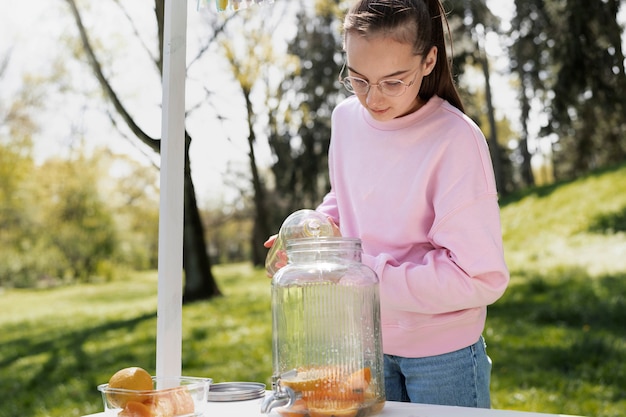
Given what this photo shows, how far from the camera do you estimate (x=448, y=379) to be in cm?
120

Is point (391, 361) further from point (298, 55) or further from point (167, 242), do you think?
point (298, 55)

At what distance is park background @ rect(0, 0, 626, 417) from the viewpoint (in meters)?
4.96

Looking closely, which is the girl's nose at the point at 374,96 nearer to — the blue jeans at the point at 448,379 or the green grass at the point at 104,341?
the blue jeans at the point at 448,379


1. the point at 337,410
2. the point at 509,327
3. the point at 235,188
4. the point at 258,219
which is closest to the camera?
the point at 337,410

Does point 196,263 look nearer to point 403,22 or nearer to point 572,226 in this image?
point 572,226

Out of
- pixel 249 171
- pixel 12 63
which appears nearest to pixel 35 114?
pixel 12 63

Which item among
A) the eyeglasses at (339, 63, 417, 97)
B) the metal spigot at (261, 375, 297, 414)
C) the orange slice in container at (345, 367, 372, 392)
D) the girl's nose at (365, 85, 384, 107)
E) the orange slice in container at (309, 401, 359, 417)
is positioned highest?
the eyeglasses at (339, 63, 417, 97)

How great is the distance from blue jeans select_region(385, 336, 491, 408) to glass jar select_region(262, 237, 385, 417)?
22cm

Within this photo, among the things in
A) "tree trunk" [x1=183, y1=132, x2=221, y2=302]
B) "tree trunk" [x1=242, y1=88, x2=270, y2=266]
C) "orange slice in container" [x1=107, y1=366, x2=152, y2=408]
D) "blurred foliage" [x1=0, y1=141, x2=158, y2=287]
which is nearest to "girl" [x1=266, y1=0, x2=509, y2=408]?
"orange slice in container" [x1=107, y1=366, x2=152, y2=408]

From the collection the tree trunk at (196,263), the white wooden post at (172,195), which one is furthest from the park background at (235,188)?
the white wooden post at (172,195)

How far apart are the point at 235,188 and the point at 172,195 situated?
21.6ft

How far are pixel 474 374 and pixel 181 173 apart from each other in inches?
22.2

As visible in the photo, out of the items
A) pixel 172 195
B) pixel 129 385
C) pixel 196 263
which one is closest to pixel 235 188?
pixel 196 263

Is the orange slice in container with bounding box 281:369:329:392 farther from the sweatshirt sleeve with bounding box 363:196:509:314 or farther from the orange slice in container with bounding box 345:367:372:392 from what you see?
the sweatshirt sleeve with bounding box 363:196:509:314
